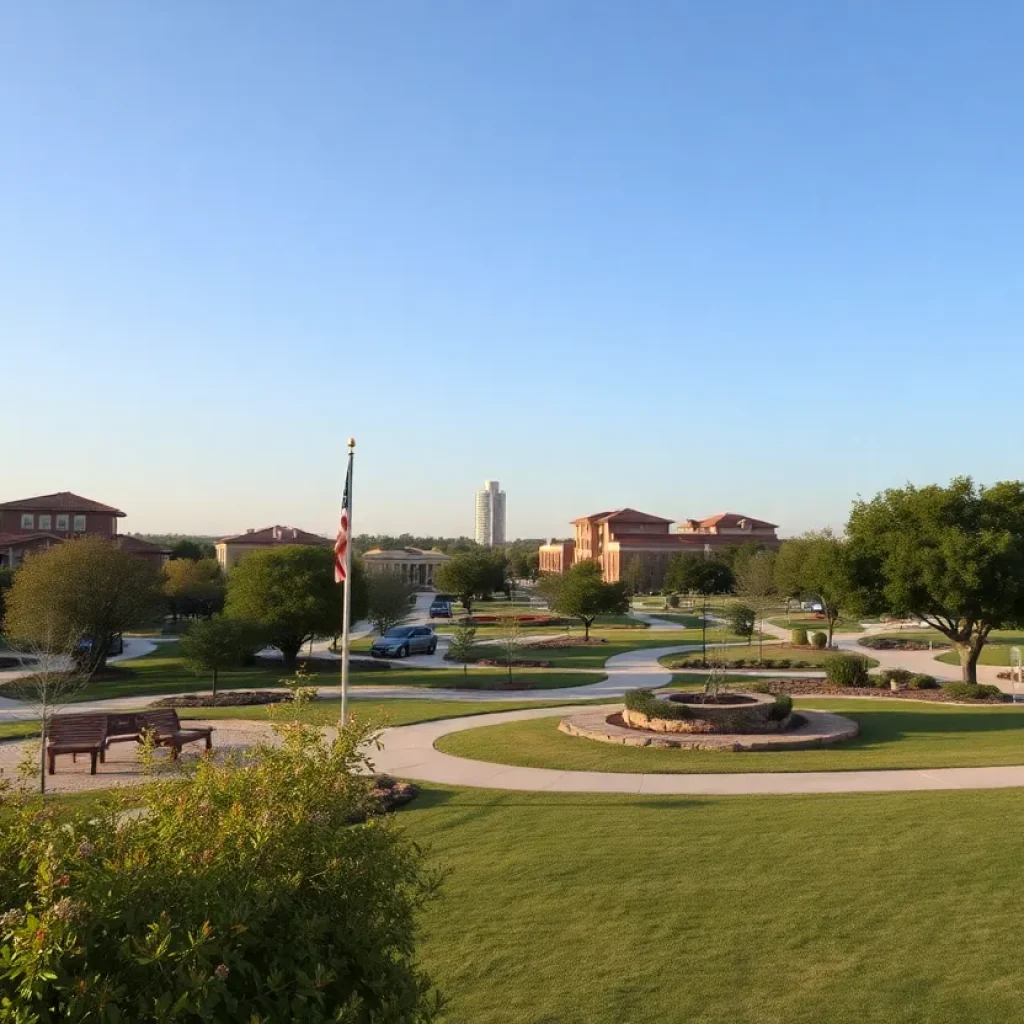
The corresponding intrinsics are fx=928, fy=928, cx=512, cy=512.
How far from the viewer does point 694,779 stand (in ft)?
47.6

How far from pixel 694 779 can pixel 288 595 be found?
74.4 ft

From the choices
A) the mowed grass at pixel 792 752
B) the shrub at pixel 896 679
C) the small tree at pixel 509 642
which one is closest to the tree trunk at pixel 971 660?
the shrub at pixel 896 679

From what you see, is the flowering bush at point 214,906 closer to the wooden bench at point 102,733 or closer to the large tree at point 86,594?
the wooden bench at point 102,733

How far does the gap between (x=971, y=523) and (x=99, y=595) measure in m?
30.6

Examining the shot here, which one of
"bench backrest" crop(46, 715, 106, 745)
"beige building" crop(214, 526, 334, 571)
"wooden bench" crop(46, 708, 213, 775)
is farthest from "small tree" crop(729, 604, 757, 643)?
"beige building" crop(214, 526, 334, 571)

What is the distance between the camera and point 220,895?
3.90m

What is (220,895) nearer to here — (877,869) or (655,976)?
(655,976)

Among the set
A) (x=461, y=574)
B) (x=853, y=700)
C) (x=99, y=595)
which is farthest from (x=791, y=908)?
(x=461, y=574)

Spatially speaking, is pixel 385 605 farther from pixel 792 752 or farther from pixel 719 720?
pixel 792 752

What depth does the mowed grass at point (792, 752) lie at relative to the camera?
15602 mm

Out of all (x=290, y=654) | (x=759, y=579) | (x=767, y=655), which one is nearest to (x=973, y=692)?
(x=767, y=655)

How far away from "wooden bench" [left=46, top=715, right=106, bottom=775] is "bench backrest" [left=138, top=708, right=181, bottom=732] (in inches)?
31.9

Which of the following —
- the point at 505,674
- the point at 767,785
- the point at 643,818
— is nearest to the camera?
the point at 643,818

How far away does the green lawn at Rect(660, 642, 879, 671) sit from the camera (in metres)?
37.2
